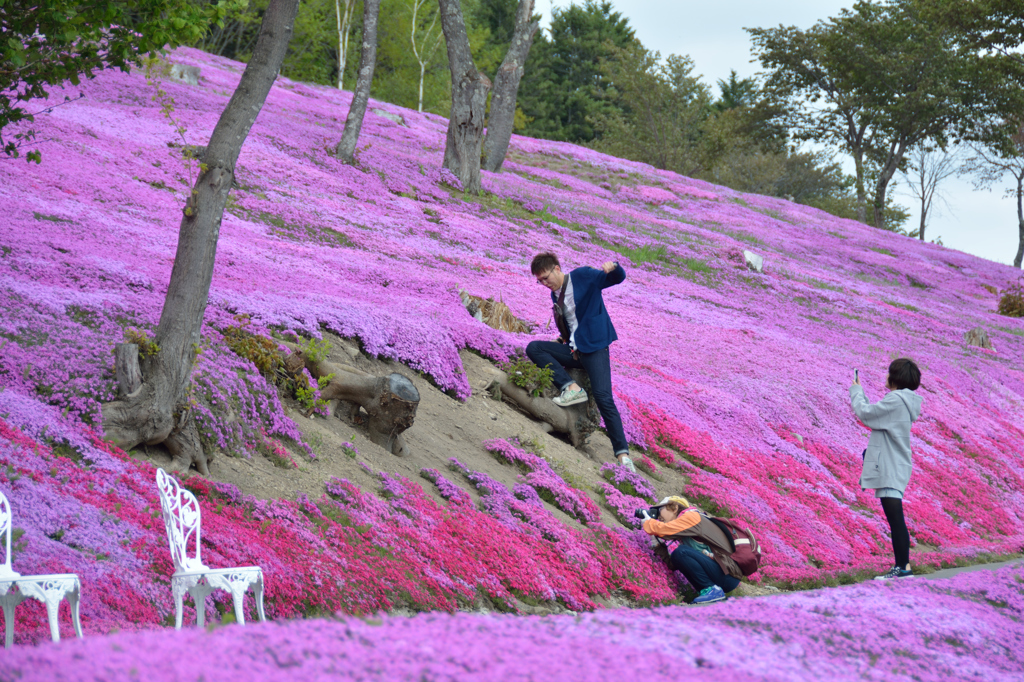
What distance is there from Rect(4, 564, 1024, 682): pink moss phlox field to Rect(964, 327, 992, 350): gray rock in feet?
63.7

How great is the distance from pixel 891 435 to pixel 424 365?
16.8ft

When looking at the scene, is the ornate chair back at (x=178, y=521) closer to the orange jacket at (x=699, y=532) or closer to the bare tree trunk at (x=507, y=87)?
the orange jacket at (x=699, y=532)

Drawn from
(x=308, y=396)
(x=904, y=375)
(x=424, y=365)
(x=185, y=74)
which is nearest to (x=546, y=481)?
(x=424, y=365)

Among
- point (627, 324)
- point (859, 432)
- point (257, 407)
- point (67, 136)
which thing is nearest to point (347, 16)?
point (67, 136)

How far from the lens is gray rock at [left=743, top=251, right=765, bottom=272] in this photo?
25859 millimetres

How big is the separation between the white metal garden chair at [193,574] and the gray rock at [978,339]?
23.2 meters

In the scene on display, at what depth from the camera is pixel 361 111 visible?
21.9 m

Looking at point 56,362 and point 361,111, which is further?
point 361,111

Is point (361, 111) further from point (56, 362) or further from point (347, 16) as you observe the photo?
point (347, 16)

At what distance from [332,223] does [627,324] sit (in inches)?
254

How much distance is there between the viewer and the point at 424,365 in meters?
9.63

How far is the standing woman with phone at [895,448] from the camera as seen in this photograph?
7.60 meters

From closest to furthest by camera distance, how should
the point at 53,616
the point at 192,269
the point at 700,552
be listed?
the point at 53,616
the point at 192,269
the point at 700,552

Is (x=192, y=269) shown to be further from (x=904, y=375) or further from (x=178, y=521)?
(x=904, y=375)
